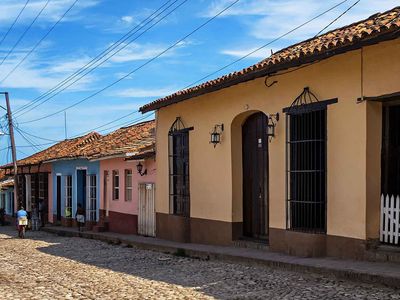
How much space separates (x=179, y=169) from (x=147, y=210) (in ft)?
9.45

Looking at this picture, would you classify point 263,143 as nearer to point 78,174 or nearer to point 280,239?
point 280,239

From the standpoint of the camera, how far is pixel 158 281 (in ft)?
32.5

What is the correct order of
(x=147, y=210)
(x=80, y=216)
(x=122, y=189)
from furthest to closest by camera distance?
(x=80, y=216)
(x=122, y=189)
(x=147, y=210)

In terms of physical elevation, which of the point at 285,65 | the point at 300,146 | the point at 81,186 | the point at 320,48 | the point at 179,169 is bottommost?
the point at 81,186

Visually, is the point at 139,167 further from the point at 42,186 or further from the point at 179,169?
the point at 42,186

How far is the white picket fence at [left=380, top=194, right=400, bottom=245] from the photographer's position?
947 cm

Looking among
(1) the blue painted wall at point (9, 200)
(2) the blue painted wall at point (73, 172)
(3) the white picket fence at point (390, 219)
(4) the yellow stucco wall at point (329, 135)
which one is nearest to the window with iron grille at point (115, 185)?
(2) the blue painted wall at point (73, 172)

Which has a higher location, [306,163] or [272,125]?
[272,125]

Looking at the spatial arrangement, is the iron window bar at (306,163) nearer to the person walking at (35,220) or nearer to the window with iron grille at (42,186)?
the person walking at (35,220)

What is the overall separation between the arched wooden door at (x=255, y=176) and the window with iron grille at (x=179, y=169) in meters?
2.47

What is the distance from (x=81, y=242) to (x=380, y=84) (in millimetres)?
13016

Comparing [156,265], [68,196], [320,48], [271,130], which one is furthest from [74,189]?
[320,48]

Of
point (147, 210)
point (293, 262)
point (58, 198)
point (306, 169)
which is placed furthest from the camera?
point (58, 198)

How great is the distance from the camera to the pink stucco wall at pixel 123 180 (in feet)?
62.4
